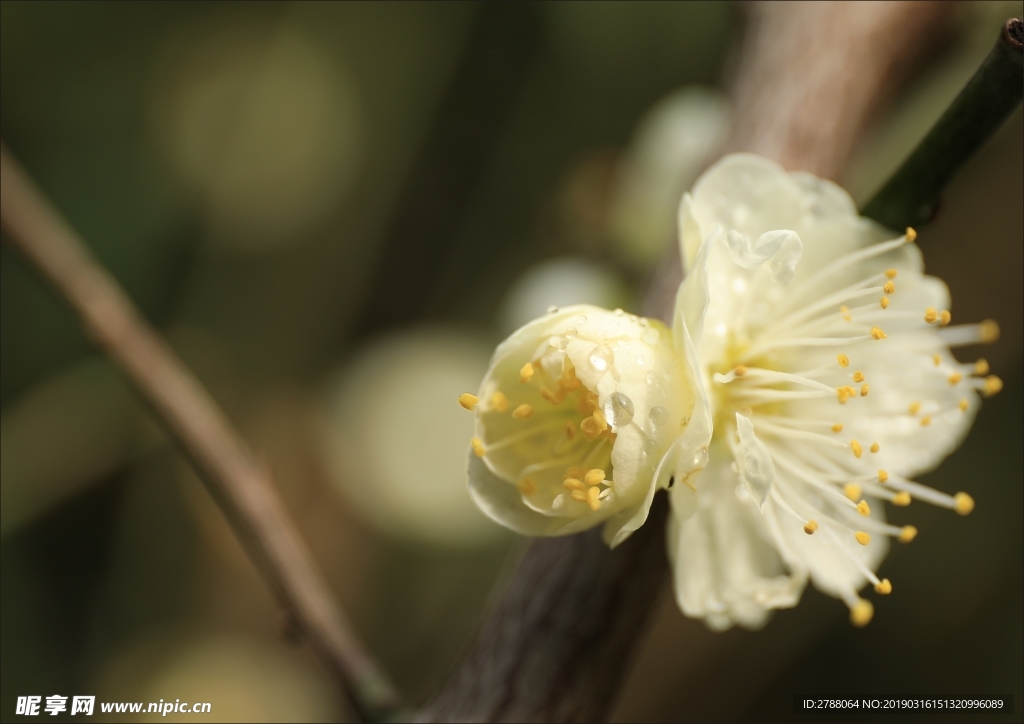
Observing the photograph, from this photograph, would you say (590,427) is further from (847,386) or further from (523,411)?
(847,386)

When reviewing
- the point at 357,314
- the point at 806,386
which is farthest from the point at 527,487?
the point at 357,314

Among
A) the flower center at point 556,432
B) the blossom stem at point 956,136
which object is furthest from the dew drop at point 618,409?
the blossom stem at point 956,136

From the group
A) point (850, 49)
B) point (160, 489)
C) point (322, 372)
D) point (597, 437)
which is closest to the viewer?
point (597, 437)

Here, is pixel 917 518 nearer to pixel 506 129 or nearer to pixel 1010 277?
pixel 1010 277

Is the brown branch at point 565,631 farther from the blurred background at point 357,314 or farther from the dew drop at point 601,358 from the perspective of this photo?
the blurred background at point 357,314

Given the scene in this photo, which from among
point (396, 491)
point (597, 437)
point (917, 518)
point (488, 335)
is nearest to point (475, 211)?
point (488, 335)
